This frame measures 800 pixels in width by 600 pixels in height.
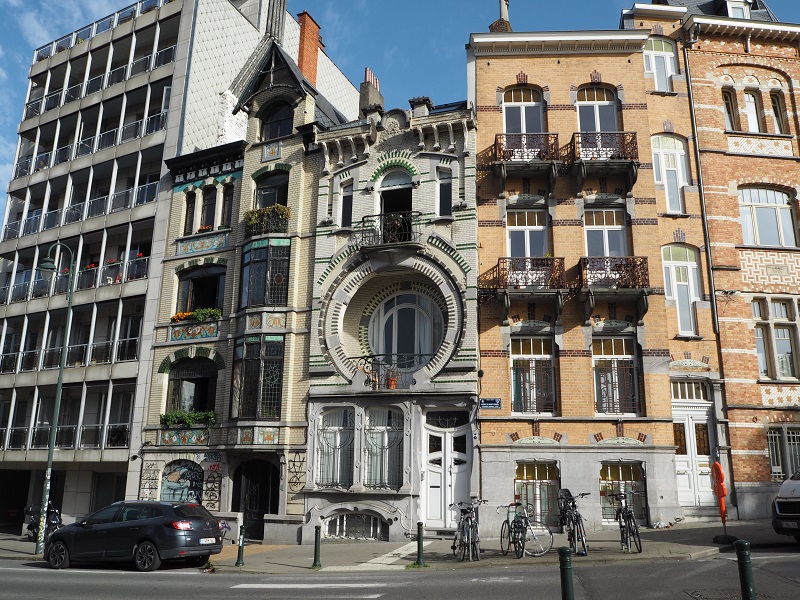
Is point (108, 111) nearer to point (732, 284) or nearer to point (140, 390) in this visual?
point (140, 390)

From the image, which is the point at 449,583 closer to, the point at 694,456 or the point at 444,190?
the point at 694,456

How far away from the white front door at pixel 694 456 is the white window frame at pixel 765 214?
19.0 feet

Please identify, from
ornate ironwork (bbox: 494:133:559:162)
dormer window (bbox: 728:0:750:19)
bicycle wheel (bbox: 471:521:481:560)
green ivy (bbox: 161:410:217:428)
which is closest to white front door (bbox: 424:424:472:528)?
bicycle wheel (bbox: 471:521:481:560)

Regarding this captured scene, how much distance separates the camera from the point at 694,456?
61.8 ft

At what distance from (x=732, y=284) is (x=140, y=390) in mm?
19411

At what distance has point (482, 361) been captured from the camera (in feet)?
62.2

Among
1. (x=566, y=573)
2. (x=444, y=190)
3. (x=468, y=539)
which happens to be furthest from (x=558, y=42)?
(x=566, y=573)

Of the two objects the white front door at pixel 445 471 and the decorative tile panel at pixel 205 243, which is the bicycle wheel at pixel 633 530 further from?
the decorative tile panel at pixel 205 243

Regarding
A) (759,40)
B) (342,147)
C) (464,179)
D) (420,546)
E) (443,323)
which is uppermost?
(759,40)

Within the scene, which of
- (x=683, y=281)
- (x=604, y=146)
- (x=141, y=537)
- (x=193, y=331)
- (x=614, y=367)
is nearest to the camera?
(x=141, y=537)

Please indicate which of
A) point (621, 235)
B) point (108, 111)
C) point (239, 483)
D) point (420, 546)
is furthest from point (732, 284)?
point (108, 111)

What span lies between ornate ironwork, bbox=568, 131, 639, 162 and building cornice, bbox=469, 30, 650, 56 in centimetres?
319

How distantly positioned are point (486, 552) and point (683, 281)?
34.0 feet

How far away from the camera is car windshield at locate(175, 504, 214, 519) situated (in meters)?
14.4
